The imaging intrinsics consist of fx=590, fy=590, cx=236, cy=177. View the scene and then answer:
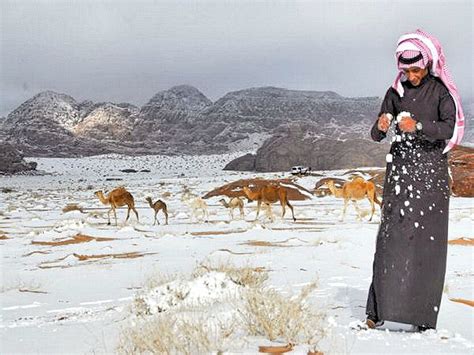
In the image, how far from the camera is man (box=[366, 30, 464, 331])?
3.80 metres

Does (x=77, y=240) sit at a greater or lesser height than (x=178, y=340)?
lesser

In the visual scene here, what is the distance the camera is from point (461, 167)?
24141 millimetres

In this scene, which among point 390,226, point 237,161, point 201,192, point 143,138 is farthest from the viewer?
point 143,138

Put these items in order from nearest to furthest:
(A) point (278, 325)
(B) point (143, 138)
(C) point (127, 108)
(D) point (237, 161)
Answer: (A) point (278, 325) → (D) point (237, 161) → (B) point (143, 138) → (C) point (127, 108)

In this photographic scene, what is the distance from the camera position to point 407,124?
3795 millimetres

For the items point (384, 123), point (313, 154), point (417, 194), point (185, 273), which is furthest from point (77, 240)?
point (313, 154)

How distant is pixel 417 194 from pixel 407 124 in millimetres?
471

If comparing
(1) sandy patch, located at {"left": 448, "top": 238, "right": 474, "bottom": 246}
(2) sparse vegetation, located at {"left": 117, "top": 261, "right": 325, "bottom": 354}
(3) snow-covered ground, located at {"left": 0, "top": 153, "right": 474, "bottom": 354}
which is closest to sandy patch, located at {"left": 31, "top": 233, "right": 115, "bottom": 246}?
(3) snow-covered ground, located at {"left": 0, "top": 153, "right": 474, "bottom": 354}

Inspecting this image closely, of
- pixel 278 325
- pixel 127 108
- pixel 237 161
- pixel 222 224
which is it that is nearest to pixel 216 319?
pixel 278 325

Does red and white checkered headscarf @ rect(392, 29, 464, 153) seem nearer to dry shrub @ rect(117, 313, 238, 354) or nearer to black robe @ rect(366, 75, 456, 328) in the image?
black robe @ rect(366, 75, 456, 328)

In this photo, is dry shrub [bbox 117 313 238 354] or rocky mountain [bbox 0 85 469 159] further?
rocky mountain [bbox 0 85 469 159]

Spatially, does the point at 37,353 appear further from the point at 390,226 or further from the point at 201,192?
the point at 201,192

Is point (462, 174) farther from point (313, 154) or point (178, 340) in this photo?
point (313, 154)

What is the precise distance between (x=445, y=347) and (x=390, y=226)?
0.89 meters
